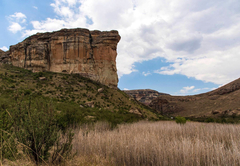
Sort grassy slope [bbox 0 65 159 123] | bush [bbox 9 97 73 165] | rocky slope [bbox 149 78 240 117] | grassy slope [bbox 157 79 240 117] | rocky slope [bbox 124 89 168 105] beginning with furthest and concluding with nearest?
rocky slope [bbox 124 89 168 105]
grassy slope [bbox 157 79 240 117]
rocky slope [bbox 149 78 240 117]
grassy slope [bbox 0 65 159 123]
bush [bbox 9 97 73 165]

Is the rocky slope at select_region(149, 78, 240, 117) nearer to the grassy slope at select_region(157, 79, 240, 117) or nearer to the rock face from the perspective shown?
the grassy slope at select_region(157, 79, 240, 117)

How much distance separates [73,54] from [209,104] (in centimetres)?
3957

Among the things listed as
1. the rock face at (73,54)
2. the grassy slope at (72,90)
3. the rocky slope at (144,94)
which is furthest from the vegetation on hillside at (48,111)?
the rocky slope at (144,94)

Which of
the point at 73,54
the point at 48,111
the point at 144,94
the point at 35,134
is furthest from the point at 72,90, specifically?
the point at 144,94

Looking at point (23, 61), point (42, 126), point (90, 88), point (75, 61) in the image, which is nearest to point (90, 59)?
point (75, 61)

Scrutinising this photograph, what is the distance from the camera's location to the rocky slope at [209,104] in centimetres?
3089

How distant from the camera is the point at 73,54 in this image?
34594mm

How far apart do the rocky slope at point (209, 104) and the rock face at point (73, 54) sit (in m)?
23.9

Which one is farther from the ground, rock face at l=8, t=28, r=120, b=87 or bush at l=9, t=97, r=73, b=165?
rock face at l=8, t=28, r=120, b=87

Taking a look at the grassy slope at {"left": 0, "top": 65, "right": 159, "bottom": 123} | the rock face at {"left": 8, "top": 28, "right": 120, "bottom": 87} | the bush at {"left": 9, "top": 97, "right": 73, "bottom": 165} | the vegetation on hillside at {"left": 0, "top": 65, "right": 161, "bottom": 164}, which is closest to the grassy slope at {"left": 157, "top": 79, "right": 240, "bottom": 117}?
the vegetation on hillside at {"left": 0, "top": 65, "right": 161, "bottom": 164}

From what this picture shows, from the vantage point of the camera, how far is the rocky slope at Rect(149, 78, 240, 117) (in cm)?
3089

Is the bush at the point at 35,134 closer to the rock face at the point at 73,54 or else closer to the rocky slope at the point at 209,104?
the rock face at the point at 73,54

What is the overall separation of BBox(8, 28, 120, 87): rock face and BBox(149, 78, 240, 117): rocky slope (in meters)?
23.9

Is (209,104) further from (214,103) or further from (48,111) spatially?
(48,111)
